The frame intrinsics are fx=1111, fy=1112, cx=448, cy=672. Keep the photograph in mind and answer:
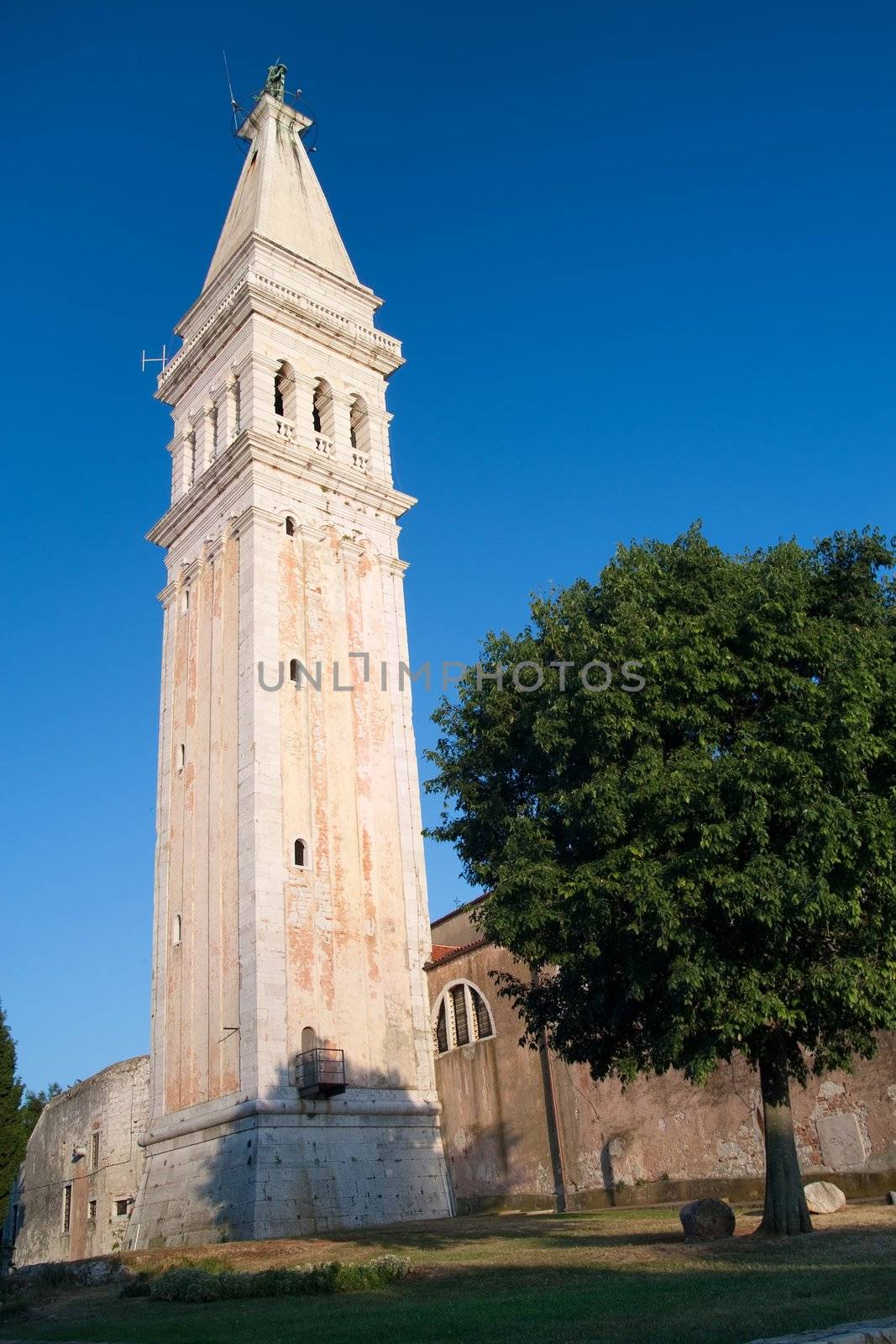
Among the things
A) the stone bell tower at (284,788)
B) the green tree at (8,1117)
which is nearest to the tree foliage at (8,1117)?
the green tree at (8,1117)

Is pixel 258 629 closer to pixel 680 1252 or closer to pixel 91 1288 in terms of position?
pixel 91 1288

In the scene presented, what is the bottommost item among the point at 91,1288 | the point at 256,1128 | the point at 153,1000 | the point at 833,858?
the point at 91,1288

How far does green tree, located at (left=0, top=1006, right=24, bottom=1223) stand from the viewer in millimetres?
40906

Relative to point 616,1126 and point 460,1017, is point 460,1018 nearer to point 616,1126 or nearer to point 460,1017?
point 460,1017

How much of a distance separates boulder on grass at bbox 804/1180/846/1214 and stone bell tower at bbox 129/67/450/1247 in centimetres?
1158

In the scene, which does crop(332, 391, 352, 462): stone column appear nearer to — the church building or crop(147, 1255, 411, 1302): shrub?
the church building

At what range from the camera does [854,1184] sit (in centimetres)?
2134

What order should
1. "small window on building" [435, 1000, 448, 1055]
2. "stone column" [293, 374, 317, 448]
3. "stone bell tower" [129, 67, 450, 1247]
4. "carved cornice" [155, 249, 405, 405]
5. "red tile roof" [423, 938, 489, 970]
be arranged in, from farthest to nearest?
"carved cornice" [155, 249, 405, 405]
"stone column" [293, 374, 317, 448]
"small window on building" [435, 1000, 448, 1055]
"red tile roof" [423, 938, 489, 970]
"stone bell tower" [129, 67, 450, 1247]

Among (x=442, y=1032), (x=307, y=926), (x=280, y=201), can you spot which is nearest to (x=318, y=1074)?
(x=307, y=926)

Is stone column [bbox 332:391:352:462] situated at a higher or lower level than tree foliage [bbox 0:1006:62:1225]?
higher

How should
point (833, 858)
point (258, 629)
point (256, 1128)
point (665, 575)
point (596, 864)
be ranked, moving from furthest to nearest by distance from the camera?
point (258, 629)
point (256, 1128)
point (665, 575)
point (596, 864)
point (833, 858)

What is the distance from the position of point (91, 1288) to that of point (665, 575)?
1559 centimetres

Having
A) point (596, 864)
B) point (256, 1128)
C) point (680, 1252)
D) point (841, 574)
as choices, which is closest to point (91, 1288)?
point (256, 1128)

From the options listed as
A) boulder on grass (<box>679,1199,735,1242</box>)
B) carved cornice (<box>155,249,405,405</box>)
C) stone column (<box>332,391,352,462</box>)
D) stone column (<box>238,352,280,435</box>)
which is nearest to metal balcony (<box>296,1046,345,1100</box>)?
boulder on grass (<box>679,1199,735,1242</box>)
